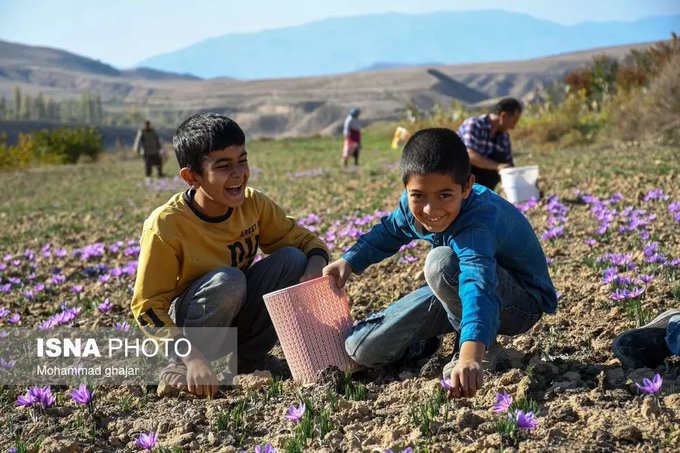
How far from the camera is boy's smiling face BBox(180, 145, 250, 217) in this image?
11.2 feet

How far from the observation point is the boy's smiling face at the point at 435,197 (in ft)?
9.43

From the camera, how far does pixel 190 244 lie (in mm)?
3477

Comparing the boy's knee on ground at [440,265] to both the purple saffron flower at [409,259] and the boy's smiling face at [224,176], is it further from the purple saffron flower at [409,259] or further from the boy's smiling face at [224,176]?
the purple saffron flower at [409,259]

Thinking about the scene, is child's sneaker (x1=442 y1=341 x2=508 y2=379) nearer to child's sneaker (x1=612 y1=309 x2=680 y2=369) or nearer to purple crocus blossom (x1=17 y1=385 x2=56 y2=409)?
child's sneaker (x1=612 y1=309 x2=680 y2=369)

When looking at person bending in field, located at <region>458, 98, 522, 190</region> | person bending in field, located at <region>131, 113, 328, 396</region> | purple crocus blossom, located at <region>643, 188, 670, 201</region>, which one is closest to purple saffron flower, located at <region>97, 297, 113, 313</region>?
person bending in field, located at <region>131, 113, 328, 396</region>

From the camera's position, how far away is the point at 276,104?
99.4 meters

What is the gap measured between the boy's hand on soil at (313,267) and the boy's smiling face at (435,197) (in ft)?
2.67

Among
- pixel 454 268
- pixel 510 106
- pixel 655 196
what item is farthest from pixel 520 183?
pixel 454 268

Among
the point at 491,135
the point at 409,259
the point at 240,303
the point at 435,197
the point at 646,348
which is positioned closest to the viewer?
the point at 435,197

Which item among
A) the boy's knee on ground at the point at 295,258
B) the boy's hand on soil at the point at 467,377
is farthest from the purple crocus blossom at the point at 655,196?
the boy's hand on soil at the point at 467,377

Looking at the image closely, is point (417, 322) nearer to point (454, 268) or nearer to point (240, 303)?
point (454, 268)

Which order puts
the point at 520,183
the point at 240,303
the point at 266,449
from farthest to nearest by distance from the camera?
the point at 520,183
the point at 240,303
the point at 266,449

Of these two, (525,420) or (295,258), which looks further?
(295,258)

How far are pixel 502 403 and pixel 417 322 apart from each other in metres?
0.66
